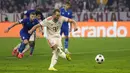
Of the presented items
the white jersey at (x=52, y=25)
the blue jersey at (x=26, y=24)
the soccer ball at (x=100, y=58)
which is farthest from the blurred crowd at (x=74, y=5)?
the white jersey at (x=52, y=25)

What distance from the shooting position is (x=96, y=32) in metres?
36.5

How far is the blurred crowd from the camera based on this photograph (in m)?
41.4

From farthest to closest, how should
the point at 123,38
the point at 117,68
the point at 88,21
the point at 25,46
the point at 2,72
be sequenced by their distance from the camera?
the point at 88,21 → the point at 123,38 → the point at 25,46 → the point at 117,68 → the point at 2,72

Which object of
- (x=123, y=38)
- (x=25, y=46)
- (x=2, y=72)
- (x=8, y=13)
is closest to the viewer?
(x=2, y=72)

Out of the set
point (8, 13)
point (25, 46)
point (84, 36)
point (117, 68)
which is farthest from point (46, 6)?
point (117, 68)

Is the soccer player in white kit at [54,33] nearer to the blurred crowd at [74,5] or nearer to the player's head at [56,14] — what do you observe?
the player's head at [56,14]

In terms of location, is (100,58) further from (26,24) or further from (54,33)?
(26,24)

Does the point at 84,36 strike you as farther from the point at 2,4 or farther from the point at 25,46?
the point at 25,46

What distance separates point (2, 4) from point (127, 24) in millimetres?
12027

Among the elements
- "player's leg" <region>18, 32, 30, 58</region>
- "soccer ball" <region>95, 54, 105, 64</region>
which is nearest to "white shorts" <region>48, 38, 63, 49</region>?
"soccer ball" <region>95, 54, 105, 64</region>

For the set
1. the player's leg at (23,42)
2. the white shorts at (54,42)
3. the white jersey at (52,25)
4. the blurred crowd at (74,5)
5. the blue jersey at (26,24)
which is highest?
the white jersey at (52,25)

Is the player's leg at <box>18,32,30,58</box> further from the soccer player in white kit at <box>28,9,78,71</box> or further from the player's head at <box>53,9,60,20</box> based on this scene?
the player's head at <box>53,9,60,20</box>

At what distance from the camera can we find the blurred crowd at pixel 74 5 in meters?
41.4

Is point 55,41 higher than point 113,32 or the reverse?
higher
